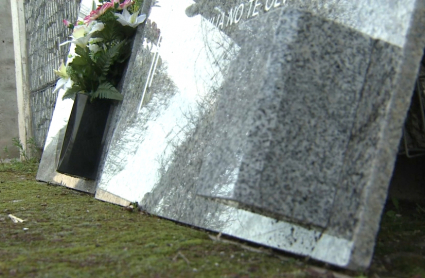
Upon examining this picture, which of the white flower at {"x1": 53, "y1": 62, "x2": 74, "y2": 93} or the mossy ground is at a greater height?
the white flower at {"x1": 53, "y1": 62, "x2": 74, "y2": 93}

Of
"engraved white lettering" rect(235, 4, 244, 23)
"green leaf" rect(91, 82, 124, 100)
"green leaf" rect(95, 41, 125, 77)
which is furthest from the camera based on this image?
"green leaf" rect(95, 41, 125, 77)

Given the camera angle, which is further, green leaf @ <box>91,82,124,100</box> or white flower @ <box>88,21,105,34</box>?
white flower @ <box>88,21,105,34</box>

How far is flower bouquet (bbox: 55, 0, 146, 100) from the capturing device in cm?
389

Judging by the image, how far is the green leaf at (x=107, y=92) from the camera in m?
3.73

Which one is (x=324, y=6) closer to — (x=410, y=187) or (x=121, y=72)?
(x=410, y=187)

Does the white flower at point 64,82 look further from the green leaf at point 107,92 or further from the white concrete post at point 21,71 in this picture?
the white concrete post at point 21,71

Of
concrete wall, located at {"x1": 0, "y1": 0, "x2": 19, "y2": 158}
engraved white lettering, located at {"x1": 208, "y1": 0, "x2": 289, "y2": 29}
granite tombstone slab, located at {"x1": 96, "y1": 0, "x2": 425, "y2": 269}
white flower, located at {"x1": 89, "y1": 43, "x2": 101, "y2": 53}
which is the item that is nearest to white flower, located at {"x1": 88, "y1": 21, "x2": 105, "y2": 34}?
white flower, located at {"x1": 89, "y1": 43, "x2": 101, "y2": 53}

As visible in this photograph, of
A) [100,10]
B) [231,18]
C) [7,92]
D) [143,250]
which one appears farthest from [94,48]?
[7,92]

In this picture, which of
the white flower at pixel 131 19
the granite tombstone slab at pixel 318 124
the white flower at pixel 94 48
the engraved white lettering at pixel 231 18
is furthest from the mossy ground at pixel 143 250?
the white flower at pixel 131 19

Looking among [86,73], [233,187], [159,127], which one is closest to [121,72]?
[86,73]

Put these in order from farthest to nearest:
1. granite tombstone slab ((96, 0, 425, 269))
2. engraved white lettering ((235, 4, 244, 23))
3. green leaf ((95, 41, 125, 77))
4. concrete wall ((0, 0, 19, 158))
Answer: concrete wall ((0, 0, 19, 158)) → green leaf ((95, 41, 125, 77)) → engraved white lettering ((235, 4, 244, 23)) → granite tombstone slab ((96, 0, 425, 269))

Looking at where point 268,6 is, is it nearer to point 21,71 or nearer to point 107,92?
point 107,92

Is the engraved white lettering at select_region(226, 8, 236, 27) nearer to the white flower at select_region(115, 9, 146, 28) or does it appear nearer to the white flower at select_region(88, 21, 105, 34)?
the white flower at select_region(115, 9, 146, 28)

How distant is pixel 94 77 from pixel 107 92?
0.24 meters
